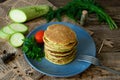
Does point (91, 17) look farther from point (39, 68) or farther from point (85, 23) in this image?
point (39, 68)

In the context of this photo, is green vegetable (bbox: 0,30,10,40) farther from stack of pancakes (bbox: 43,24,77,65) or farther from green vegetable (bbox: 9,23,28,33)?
stack of pancakes (bbox: 43,24,77,65)

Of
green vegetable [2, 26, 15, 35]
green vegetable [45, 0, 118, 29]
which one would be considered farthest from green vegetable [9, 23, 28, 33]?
green vegetable [45, 0, 118, 29]

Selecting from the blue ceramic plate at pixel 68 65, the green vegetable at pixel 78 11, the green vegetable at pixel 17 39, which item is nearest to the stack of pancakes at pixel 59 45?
the blue ceramic plate at pixel 68 65

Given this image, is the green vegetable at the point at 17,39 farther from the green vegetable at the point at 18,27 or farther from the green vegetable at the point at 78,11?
the green vegetable at the point at 78,11

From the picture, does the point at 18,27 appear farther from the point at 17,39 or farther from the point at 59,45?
the point at 59,45

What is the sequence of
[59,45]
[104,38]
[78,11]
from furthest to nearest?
[78,11] → [104,38] → [59,45]

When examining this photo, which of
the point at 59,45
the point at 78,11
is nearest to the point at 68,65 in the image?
the point at 59,45
